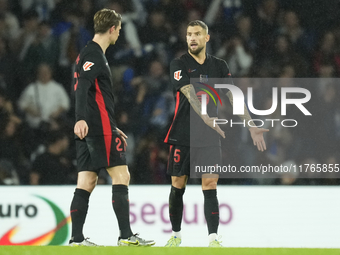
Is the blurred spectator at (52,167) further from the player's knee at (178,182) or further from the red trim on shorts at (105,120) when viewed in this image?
the red trim on shorts at (105,120)

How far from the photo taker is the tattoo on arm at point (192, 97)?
3.82m

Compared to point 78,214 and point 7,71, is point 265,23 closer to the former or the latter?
point 7,71

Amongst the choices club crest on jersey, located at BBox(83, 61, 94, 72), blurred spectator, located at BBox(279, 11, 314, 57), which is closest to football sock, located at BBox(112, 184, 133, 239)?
club crest on jersey, located at BBox(83, 61, 94, 72)

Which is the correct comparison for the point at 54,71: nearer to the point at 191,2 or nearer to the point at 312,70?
the point at 191,2

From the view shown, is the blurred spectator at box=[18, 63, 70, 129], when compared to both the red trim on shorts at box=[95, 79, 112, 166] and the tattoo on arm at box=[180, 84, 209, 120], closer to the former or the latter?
the tattoo on arm at box=[180, 84, 209, 120]

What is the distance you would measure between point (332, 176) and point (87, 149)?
3614mm

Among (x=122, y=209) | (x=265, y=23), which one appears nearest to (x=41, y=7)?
(x=265, y=23)

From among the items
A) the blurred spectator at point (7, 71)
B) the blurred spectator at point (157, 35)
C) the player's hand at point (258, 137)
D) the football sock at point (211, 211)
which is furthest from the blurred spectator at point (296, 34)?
the blurred spectator at point (7, 71)

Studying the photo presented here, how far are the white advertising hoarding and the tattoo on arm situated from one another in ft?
4.77

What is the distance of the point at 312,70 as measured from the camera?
6215 mm

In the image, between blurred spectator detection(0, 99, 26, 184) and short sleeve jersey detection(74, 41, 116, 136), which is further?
blurred spectator detection(0, 99, 26, 184)

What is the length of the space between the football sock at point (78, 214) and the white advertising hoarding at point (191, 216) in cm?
168

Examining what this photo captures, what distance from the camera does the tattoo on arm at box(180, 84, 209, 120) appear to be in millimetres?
3820

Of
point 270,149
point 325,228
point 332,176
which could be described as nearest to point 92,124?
point 325,228
